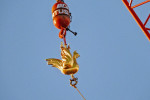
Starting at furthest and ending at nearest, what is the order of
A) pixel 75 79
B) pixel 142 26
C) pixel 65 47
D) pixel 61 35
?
pixel 142 26
pixel 61 35
pixel 65 47
pixel 75 79

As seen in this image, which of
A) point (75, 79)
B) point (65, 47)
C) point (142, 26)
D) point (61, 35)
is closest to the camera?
point (75, 79)

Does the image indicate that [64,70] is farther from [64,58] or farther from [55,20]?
[55,20]

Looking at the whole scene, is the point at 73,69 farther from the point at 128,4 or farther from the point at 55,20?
the point at 128,4

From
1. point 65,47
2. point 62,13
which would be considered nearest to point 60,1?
point 62,13

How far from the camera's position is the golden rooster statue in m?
6.10

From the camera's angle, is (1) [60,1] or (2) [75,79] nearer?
(2) [75,79]

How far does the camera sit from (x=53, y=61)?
253 inches

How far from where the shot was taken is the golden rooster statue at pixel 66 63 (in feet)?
20.0

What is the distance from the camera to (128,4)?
26.5 ft

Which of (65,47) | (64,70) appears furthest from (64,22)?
(64,70)

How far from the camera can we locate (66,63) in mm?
6160

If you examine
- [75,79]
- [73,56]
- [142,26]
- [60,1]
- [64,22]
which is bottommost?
[75,79]

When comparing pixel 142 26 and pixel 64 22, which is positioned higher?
pixel 64 22

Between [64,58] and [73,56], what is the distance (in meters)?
0.22
